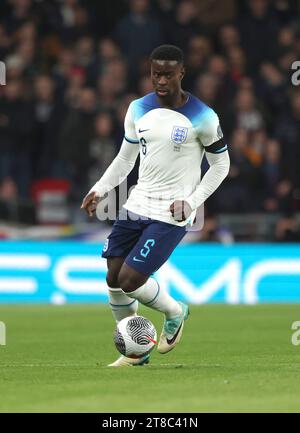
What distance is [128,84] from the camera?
19.7 meters

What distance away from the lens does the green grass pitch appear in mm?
7621

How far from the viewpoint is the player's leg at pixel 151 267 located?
9.55m

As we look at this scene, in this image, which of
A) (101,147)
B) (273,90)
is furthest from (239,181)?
(101,147)

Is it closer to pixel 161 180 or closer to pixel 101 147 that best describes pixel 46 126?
pixel 101 147

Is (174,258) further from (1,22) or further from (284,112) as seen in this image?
(1,22)

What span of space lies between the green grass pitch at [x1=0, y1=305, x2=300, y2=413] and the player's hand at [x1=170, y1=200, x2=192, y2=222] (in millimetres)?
1161

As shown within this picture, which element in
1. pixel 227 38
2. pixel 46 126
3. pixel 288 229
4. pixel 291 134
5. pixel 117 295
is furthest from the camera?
pixel 227 38

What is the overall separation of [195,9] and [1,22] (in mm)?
3240

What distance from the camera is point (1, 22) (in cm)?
2077

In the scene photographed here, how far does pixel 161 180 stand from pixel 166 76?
81 centimetres

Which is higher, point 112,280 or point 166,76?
point 166,76

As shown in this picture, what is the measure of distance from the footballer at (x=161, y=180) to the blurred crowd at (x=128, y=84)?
25.8 ft

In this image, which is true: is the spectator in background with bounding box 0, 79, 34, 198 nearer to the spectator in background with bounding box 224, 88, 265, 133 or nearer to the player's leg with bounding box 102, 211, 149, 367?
the spectator in background with bounding box 224, 88, 265, 133
